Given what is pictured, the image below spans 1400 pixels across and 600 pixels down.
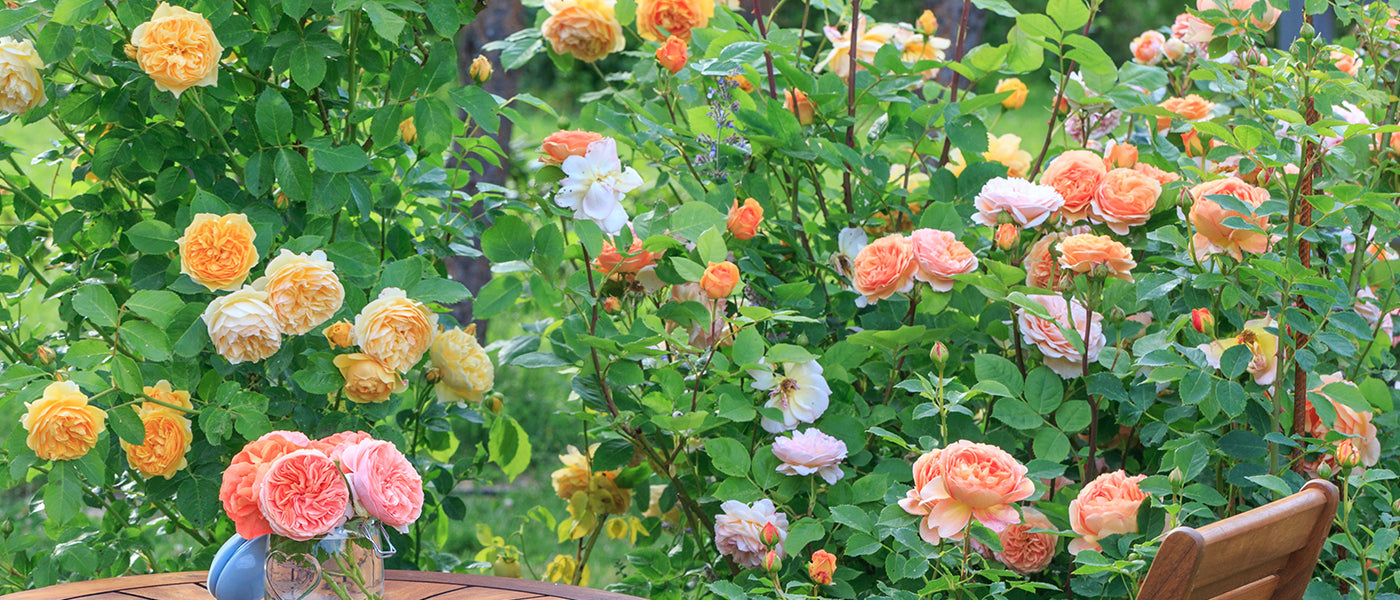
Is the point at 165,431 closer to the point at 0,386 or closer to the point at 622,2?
the point at 0,386

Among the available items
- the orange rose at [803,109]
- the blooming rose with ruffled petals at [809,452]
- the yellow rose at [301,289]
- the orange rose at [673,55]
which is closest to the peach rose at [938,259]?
the blooming rose with ruffled petals at [809,452]

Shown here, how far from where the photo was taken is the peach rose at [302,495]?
90cm

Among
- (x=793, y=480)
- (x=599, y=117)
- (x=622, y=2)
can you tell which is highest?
(x=622, y=2)

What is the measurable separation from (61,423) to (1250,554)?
114 centimetres

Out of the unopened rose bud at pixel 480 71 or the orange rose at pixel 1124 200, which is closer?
the orange rose at pixel 1124 200

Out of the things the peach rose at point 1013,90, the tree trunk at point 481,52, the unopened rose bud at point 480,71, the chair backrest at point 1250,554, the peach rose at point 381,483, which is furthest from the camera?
the tree trunk at point 481,52

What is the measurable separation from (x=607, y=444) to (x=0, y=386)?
737mm

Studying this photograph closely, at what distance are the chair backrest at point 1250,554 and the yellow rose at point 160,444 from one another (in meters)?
1.08

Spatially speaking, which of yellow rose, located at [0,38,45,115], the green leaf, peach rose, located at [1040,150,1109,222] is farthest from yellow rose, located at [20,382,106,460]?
peach rose, located at [1040,150,1109,222]

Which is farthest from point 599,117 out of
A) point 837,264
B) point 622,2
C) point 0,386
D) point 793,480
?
point 0,386

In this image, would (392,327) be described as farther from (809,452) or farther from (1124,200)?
(1124,200)

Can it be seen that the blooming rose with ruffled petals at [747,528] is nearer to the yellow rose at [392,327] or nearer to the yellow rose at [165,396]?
the yellow rose at [392,327]

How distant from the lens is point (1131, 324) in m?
1.44

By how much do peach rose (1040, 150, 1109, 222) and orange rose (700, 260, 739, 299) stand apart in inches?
17.6
